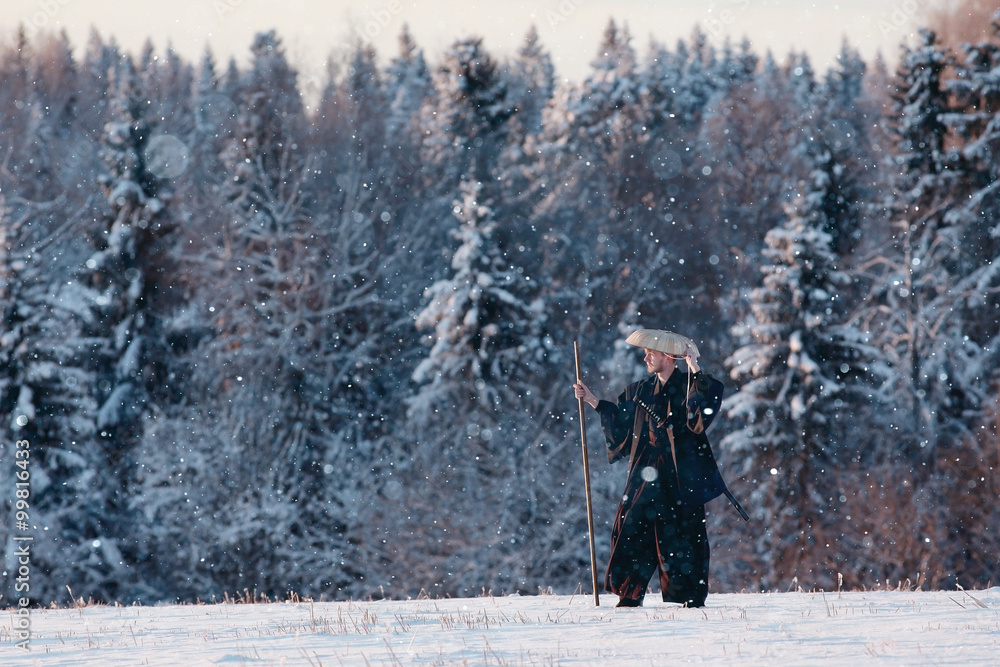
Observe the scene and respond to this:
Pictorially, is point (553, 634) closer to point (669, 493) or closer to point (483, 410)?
point (669, 493)

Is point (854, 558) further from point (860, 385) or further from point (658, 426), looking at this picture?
→ point (658, 426)

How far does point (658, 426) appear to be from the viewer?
8281 mm

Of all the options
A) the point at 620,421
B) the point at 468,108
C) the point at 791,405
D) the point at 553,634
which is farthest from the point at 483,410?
the point at 553,634

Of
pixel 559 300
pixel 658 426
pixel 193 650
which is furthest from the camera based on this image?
pixel 559 300

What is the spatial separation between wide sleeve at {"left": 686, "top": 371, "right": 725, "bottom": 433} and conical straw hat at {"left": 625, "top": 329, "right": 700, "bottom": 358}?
0.21 meters

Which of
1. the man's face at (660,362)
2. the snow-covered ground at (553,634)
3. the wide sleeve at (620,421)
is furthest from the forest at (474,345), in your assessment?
the man's face at (660,362)

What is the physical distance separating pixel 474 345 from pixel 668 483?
27853 mm

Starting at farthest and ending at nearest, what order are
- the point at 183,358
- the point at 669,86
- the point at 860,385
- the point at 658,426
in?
1. the point at 669,86
2. the point at 183,358
3. the point at 860,385
4. the point at 658,426

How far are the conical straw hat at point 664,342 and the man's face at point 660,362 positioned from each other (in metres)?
0.08

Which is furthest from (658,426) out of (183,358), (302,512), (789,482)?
(183,358)

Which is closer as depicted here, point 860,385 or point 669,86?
point 860,385

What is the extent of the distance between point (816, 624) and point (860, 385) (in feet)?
100

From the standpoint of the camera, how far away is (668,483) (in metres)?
8.23

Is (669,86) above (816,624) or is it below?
above
